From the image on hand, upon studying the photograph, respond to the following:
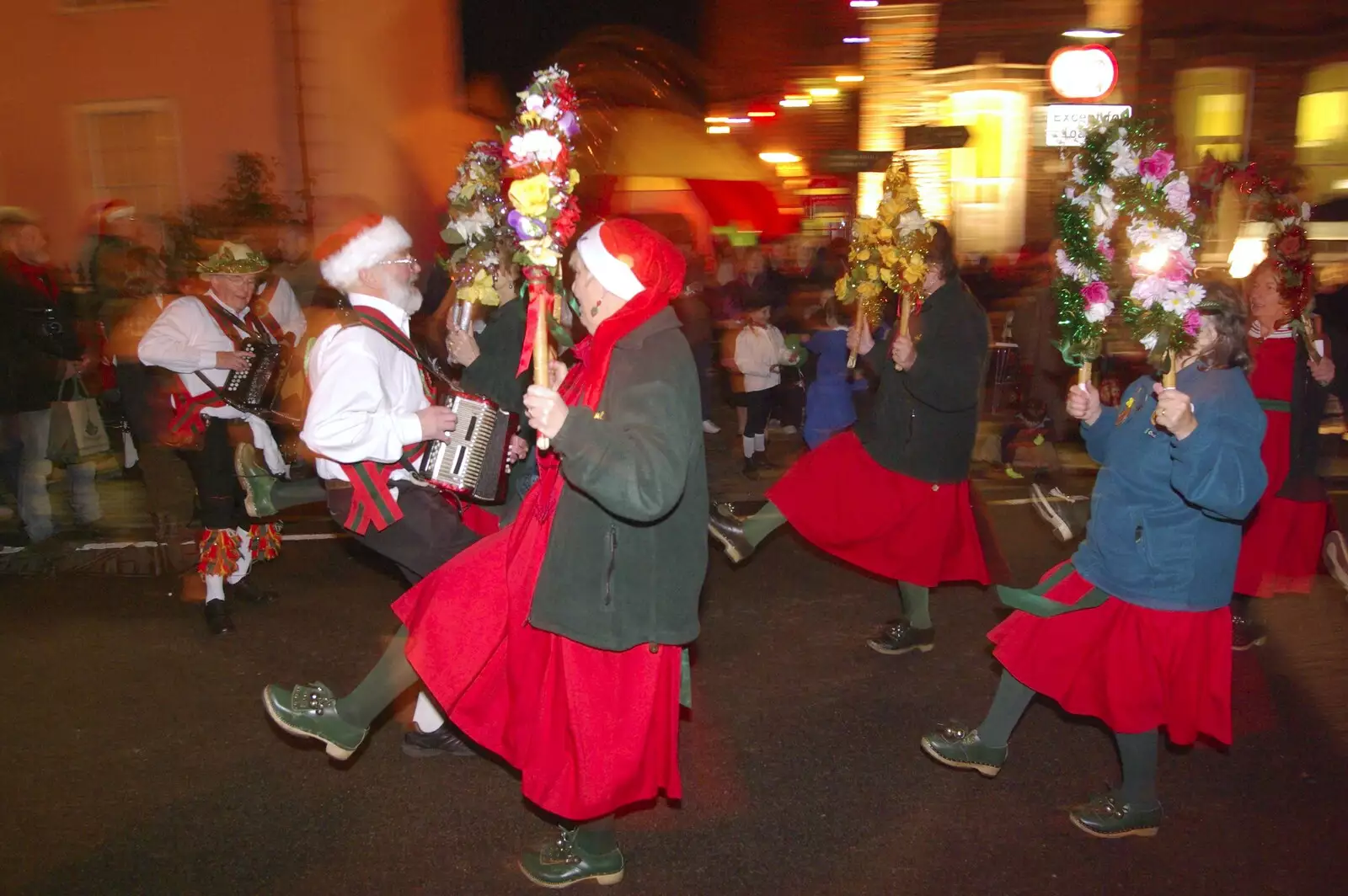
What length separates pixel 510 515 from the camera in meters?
4.82

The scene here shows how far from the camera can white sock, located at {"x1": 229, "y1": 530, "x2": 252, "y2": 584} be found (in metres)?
6.22

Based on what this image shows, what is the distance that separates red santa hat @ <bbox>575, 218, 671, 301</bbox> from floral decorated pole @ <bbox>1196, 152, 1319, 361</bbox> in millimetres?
3222

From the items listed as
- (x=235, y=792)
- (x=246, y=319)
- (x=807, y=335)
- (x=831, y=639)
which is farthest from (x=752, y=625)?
(x=807, y=335)

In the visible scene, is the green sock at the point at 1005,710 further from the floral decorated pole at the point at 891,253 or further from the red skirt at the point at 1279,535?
the red skirt at the point at 1279,535

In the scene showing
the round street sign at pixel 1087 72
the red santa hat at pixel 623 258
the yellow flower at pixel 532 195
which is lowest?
the red santa hat at pixel 623 258

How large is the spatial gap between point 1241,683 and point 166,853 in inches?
189

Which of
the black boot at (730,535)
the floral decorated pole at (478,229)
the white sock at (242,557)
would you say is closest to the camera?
the floral decorated pole at (478,229)

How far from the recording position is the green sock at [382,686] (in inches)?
148

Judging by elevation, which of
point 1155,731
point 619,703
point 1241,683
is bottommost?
point 1241,683

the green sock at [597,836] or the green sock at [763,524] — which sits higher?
the green sock at [763,524]

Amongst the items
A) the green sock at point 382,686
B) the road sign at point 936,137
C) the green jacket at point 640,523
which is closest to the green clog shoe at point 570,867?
the green sock at point 382,686

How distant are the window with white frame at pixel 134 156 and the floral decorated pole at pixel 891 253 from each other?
12.4 meters

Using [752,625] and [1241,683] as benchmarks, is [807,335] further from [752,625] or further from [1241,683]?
[1241,683]

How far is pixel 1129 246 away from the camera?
11.5ft
